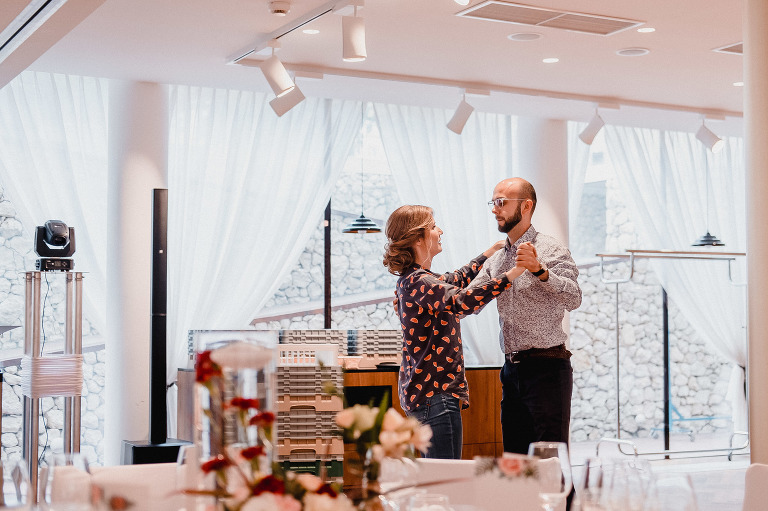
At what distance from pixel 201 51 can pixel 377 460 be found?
4159 millimetres

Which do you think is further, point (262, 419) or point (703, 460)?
point (703, 460)

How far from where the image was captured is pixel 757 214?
3.47 m

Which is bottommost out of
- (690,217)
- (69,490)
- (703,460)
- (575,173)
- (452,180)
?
(703,460)

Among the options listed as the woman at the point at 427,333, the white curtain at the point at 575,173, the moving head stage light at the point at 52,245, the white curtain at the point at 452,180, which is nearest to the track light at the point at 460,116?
the white curtain at the point at 452,180

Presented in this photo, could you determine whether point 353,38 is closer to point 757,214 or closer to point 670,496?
point 757,214

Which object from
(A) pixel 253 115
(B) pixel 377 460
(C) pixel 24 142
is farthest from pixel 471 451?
(B) pixel 377 460

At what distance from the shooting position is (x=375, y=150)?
7312mm

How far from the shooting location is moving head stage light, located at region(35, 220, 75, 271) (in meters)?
5.50

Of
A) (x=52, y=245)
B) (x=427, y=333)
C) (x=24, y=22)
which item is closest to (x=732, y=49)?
(x=427, y=333)

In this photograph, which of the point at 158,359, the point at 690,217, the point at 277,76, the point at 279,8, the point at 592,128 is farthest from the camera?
the point at 690,217

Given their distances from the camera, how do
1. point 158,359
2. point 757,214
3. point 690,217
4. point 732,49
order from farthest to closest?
point 690,217 < point 158,359 < point 732,49 < point 757,214

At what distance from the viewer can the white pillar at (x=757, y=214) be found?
11.3ft

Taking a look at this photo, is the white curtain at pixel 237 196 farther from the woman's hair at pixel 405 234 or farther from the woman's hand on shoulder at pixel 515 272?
the woman's hand on shoulder at pixel 515 272

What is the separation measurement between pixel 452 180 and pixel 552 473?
5533 mm
